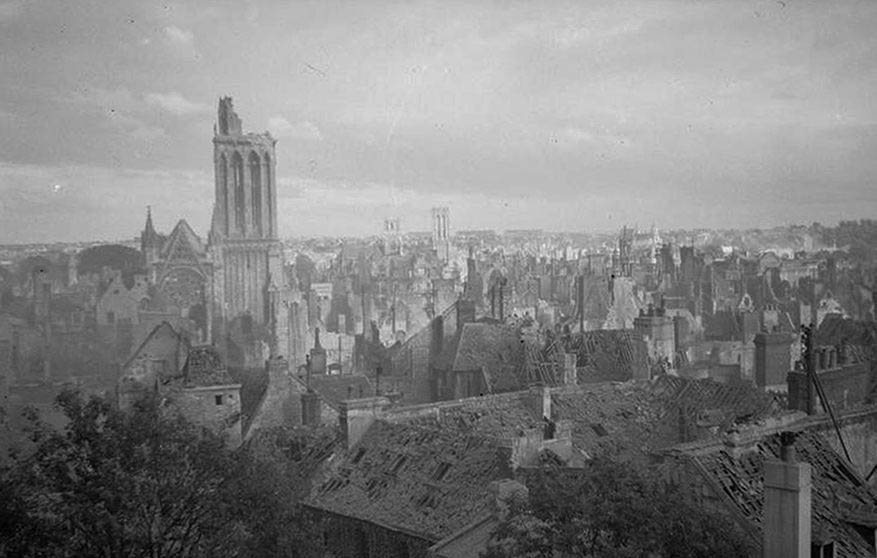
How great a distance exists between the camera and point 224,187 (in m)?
62.8

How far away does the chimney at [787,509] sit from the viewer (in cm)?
1336

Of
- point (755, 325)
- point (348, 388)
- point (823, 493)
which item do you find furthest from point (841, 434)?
point (755, 325)

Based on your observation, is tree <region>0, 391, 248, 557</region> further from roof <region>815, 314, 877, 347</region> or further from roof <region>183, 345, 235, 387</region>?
A: roof <region>815, 314, 877, 347</region>

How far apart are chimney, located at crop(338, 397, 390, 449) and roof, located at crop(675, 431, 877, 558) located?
11410 mm

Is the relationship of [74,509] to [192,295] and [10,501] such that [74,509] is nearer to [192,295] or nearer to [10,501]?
[10,501]

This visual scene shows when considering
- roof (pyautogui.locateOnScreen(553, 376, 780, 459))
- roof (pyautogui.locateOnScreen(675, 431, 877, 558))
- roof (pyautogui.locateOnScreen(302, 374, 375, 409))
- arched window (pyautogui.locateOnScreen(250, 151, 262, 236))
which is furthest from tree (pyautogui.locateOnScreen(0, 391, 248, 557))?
arched window (pyautogui.locateOnScreen(250, 151, 262, 236))

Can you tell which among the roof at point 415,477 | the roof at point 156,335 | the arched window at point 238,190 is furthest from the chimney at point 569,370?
the arched window at point 238,190

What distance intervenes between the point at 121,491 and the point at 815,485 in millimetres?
13813

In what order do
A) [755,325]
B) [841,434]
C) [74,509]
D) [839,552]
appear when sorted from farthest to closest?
1. [755,325]
2. [841,434]
3. [839,552]
4. [74,509]

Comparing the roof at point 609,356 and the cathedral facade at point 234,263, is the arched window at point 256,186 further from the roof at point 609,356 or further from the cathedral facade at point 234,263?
the roof at point 609,356

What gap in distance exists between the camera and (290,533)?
15.9 m

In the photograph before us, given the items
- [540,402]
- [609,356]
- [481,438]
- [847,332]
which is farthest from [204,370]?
[847,332]

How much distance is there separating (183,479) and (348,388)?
22.8 metres

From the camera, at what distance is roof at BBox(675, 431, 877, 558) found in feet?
56.1
